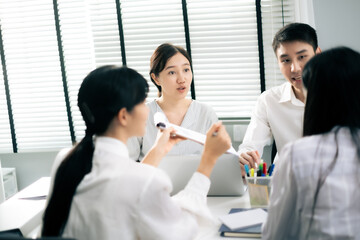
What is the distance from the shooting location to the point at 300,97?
2174 mm

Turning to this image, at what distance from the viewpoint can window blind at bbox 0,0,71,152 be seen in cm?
345

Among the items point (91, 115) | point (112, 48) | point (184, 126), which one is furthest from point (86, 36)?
point (91, 115)

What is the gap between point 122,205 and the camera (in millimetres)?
1008

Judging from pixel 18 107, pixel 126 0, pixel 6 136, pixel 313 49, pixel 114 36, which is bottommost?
pixel 6 136

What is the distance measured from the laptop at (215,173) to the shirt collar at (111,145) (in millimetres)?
452

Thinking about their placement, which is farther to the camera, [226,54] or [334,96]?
[226,54]

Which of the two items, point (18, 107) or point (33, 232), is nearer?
point (33, 232)

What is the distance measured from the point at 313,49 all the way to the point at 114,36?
6.18 feet

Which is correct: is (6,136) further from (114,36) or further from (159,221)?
(159,221)

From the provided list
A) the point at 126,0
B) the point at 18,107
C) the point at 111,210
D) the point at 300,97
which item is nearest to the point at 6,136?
the point at 18,107

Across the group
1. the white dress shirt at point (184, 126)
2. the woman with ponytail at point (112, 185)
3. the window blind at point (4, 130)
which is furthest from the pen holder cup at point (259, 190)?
the window blind at point (4, 130)

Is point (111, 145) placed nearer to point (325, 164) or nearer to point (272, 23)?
point (325, 164)

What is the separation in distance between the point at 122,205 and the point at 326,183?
0.54 metres

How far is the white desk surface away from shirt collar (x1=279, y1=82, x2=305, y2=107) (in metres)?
0.78
